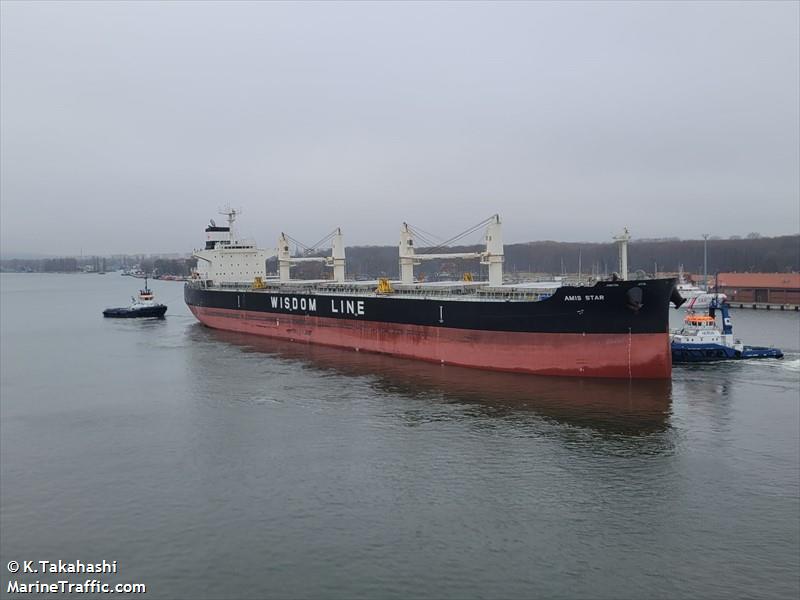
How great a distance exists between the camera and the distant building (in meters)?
41.1

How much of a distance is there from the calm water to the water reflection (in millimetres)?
98

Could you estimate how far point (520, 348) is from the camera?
17.5 m

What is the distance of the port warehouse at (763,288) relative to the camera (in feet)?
135

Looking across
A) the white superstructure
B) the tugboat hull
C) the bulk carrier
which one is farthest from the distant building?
the white superstructure

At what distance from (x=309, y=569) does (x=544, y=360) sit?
36.9ft

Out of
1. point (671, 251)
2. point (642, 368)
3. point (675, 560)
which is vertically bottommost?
point (675, 560)

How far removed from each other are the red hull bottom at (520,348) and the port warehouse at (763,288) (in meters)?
30.6

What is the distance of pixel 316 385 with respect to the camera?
17109 millimetres

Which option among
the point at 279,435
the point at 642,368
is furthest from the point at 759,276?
the point at 279,435

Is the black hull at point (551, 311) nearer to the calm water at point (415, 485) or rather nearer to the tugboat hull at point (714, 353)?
the calm water at point (415, 485)

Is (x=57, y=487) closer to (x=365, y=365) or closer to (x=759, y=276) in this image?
(x=365, y=365)

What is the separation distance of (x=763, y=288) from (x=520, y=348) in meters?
33.9

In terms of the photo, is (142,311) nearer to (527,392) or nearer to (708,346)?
(527,392)

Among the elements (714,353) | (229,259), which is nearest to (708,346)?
(714,353)
